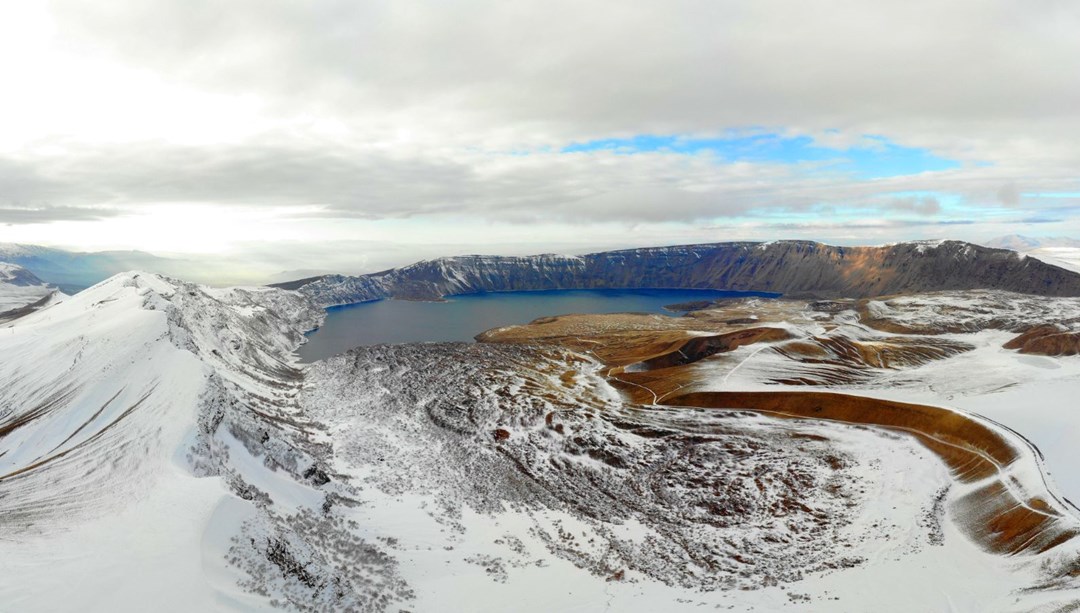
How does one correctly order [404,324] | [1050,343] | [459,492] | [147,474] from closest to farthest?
[147,474]
[459,492]
[1050,343]
[404,324]

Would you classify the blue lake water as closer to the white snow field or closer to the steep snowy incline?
the steep snowy incline

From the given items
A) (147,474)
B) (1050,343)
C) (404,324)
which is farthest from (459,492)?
(404,324)

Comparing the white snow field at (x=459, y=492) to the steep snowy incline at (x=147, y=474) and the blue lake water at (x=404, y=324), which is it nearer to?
the steep snowy incline at (x=147, y=474)

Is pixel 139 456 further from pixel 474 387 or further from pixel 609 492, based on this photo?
pixel 474 387

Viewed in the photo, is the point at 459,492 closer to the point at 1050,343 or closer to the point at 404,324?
the point at 1050,343

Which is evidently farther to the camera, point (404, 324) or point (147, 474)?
point (404, 324)

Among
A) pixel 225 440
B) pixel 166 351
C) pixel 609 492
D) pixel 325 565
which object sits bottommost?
pixel 609 492

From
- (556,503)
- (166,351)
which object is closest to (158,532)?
(556,503)

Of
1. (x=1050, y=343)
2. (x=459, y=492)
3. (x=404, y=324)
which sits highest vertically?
(x=1050, y=343)
